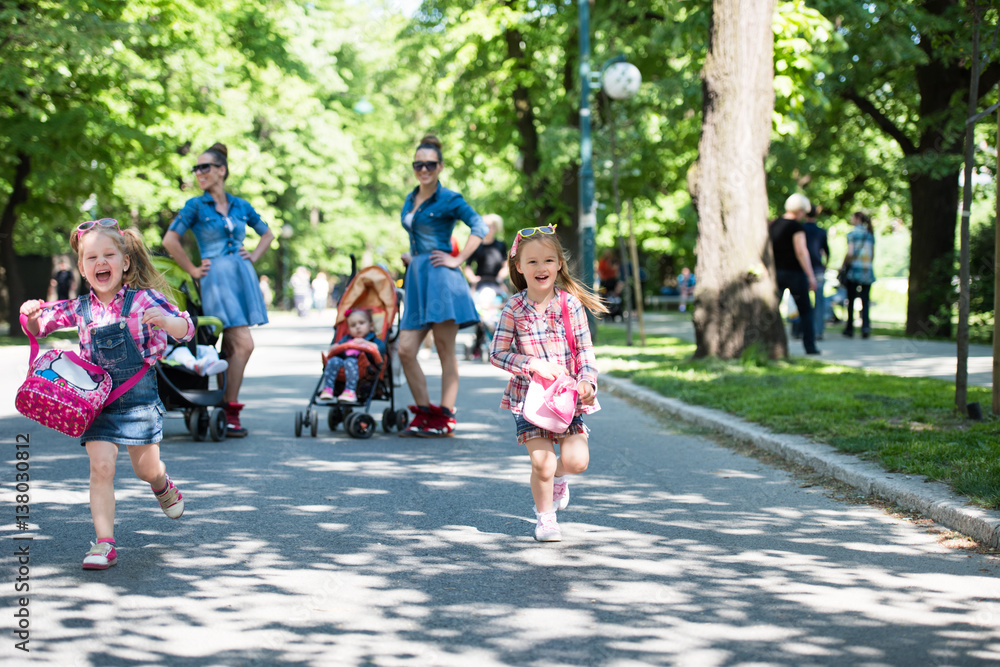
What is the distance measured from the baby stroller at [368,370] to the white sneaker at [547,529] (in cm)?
356

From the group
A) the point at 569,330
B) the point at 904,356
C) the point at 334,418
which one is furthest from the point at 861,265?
the point at 569,330

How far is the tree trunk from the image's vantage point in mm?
23188

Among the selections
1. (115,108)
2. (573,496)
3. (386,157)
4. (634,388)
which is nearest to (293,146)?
(386,157)

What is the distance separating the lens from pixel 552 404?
4.89 meters

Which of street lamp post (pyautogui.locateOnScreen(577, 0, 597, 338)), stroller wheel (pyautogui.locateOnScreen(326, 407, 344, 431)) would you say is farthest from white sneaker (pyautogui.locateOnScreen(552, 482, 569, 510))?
street lamp post (pyautogui.locateOnScreen(577, 0, 597, 338))

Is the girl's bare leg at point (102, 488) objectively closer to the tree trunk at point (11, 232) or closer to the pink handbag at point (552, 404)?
the pink handbag at point (552, 404)

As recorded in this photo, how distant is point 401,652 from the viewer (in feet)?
11.5

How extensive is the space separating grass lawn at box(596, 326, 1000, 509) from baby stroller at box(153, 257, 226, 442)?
424 cm

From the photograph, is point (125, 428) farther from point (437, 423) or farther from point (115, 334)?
point (437, 423)

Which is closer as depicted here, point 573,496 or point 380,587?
point 380,587

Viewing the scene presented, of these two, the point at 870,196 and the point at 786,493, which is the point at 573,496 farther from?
the point at 870,196

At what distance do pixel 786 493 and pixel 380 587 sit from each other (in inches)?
113

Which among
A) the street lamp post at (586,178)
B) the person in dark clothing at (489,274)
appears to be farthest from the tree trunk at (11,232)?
the street lamp post at (586,178)

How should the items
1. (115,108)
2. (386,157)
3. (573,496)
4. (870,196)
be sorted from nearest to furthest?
(573,496) → (115,108) → (870,196) → (386,157)
